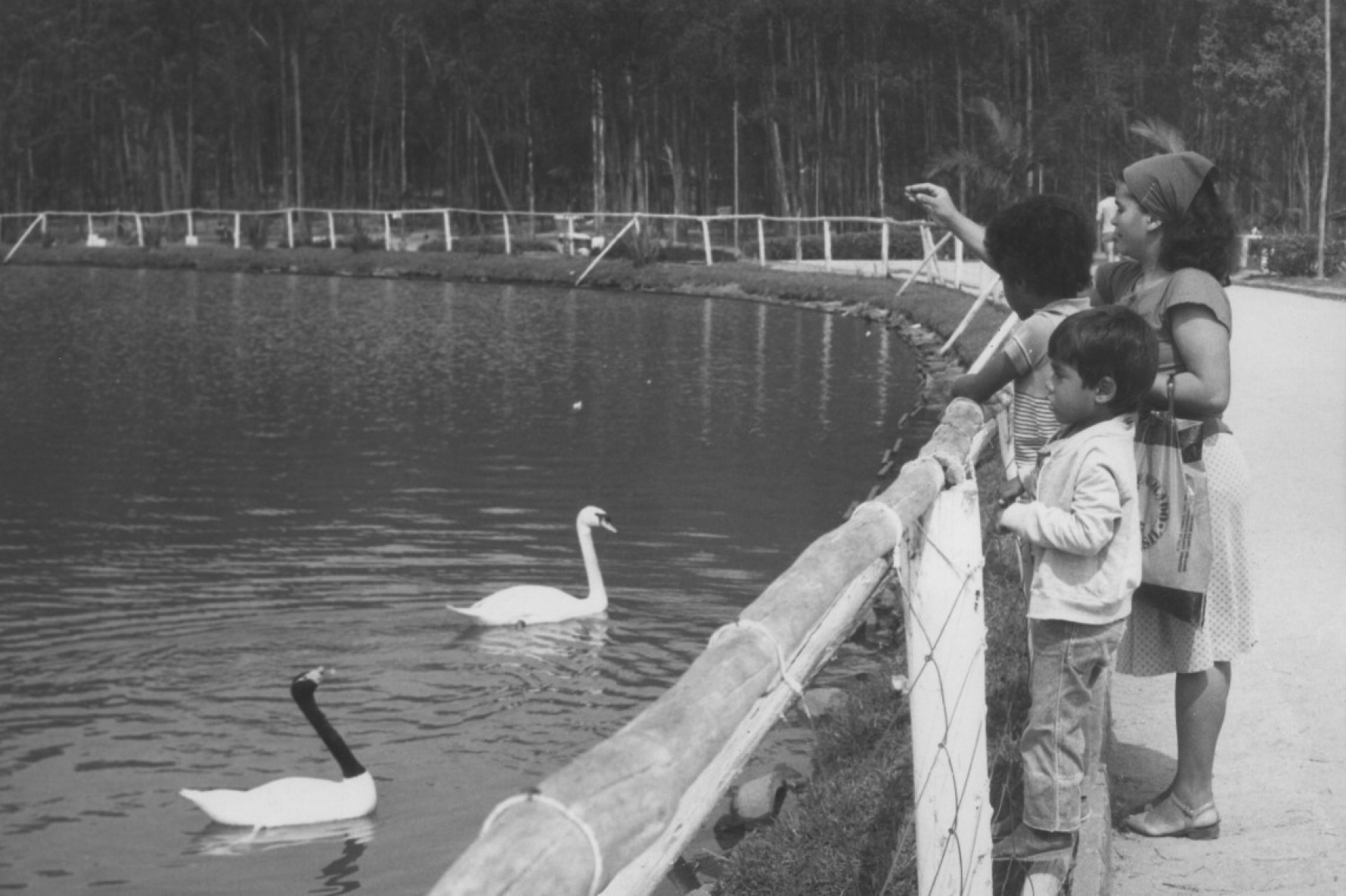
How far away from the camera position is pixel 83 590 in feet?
37.6

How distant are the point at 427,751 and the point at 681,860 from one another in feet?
7.61

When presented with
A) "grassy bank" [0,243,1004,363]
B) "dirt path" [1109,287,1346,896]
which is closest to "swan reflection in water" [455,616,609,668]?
"dirt path" [1109,287,1346,896]

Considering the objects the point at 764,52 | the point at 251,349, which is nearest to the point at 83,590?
the point at 251,349

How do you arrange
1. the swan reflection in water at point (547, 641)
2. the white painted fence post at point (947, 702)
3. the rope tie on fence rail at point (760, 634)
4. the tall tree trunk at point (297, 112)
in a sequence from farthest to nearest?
the tall tree trunk at point (297, 112)
the swan reflection in water at point (547, 641)
the white painted fence post at point (947, 702)
the rope tie on fence rail at point (760, 634)

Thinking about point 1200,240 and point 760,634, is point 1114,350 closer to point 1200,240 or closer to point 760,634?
point 1200,240

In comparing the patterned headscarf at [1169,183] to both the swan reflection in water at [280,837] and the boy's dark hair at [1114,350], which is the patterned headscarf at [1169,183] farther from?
the swan reflection in water at [280,837]

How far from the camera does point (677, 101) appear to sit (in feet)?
206

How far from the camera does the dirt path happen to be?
4.78 m

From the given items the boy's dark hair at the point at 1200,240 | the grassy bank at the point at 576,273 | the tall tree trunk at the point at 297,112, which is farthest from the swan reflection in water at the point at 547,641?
the tall tree trunk at the point at 297,112

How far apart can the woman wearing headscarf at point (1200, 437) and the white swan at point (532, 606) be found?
5.91m

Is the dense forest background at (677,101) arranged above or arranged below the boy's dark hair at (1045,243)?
above

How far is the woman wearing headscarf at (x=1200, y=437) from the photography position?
4.68 metres

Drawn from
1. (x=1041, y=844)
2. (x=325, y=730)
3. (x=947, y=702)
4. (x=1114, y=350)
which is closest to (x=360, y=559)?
(x=325, y=730)

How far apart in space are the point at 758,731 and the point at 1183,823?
2.62 m
